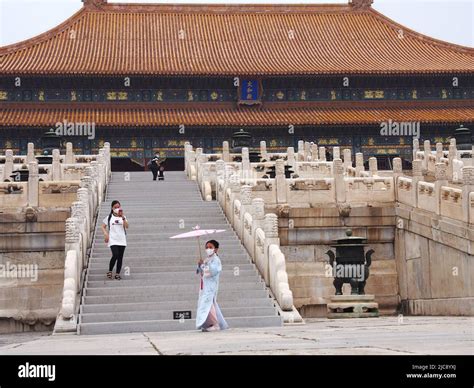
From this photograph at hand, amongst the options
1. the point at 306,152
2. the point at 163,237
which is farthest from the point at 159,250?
the point at 306,152

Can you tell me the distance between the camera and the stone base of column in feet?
62.8

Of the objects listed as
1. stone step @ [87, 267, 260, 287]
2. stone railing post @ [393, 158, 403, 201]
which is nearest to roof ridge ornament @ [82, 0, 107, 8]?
stone railing post @ [393, 158, 403, 201]

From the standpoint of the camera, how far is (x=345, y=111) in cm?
4906

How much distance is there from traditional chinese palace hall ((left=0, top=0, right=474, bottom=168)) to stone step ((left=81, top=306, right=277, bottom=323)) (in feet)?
93.0

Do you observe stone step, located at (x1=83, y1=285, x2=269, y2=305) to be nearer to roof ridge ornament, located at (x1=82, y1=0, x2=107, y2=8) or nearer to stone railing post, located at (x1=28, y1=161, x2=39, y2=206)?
stone railing post, located at (x1=28, y1=161, x2=39, y2=206)

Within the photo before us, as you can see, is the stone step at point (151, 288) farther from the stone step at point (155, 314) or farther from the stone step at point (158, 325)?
the stone step at point (158, 325)

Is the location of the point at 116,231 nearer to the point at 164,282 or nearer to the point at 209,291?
the point at 164,282

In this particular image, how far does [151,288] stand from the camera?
19.1 meters

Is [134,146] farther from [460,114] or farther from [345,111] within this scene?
[460,114]

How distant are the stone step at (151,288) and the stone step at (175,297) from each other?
115 millimetres

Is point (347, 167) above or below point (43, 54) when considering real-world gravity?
below

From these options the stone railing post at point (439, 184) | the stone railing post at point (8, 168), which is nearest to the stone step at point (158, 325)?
the stone railing post at point (439, 184)

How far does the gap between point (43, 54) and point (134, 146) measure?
7122mm
